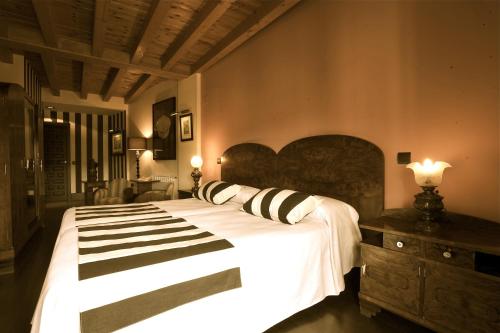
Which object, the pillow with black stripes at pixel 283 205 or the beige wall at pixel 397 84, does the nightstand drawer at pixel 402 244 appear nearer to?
the beige wall at pixel 397 84

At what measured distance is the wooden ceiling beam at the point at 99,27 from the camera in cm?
246

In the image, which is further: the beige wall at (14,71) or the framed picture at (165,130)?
the framed picture at (165,130)

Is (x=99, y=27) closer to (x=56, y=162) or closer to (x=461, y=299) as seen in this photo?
(x=461, y=299)

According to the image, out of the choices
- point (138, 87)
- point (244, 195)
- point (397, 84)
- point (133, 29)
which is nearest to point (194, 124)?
point (133, 29)

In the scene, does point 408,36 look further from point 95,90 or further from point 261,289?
point 95,90

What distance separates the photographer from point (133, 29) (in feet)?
10.3

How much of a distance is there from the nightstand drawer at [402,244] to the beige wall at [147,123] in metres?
4.03

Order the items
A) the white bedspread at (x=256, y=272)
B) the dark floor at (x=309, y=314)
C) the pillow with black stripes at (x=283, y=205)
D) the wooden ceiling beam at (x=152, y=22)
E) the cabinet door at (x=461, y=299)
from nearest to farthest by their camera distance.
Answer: the white bedspread at (x=256, y=272)
the cabinet door at (x=461, y=299)
the dark floor at (x=309, y=314)
the pillow with black stripes at (x=283, y=205)
the wooden ceiling beam at (x=152, y=22)

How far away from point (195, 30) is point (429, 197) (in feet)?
9.22

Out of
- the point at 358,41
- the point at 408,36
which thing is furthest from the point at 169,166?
the point at 408,36

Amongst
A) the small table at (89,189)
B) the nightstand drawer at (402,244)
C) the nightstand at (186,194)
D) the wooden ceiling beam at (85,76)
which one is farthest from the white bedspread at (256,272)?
the wooden ceiling beam at (85,76)

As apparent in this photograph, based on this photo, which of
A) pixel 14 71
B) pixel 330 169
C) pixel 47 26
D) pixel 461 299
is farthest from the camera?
pixel 14 71

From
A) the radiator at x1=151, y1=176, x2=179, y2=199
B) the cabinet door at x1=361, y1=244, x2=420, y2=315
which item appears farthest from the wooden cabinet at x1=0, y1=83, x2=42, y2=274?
the cabinet door at x1=361, y1=244, x2=420, y2=315

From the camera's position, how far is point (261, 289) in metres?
1.49
